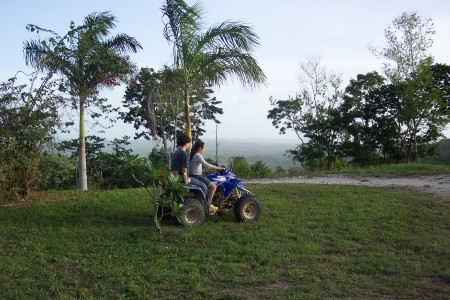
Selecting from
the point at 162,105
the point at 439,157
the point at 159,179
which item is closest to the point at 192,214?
the point at 159,179

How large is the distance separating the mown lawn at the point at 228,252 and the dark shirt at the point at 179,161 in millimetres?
953

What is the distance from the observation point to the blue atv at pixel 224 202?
25.7 ft

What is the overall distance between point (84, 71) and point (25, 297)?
306 inches

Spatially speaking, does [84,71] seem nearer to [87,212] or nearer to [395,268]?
[87,212]

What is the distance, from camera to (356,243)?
709 centimetres

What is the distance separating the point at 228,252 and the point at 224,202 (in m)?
1.99

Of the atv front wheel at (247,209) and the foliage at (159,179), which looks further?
the atv front wheel at (247,209)

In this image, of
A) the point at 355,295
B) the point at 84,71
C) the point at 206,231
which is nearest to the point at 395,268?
the point at 355,295

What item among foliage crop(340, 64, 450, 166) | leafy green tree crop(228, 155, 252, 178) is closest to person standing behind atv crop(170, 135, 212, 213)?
leafy green tree crop(228, 155, 252, 178)

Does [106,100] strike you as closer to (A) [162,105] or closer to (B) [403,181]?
(A) [162,105]

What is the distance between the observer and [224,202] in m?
8.41

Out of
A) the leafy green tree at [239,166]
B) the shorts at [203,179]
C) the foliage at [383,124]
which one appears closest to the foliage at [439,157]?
the foliage at [383,124]

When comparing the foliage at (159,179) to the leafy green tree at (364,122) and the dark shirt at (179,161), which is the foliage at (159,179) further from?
the leafy green tree at (364,122)

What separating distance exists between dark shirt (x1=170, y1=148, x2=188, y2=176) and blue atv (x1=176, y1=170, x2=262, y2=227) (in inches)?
13.8
